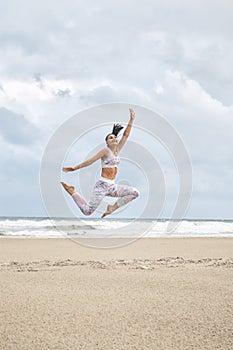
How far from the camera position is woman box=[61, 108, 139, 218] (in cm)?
376

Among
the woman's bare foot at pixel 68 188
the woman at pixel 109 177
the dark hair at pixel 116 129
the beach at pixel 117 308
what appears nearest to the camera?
the woman at pixel 109 177

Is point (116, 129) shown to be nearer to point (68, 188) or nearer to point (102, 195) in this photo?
point (102, 195)

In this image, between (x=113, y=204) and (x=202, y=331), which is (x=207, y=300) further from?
(x=113, y=204)

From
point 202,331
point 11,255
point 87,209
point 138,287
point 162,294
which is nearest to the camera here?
point 87,209

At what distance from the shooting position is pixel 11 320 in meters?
7.21

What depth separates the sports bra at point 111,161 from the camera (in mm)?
3764

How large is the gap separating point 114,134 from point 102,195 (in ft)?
1.83

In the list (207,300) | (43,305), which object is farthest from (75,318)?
(207,300)

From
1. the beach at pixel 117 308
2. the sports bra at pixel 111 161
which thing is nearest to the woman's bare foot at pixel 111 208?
the sports bra at pixel 111 161

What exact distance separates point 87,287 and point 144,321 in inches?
100

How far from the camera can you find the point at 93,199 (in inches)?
154

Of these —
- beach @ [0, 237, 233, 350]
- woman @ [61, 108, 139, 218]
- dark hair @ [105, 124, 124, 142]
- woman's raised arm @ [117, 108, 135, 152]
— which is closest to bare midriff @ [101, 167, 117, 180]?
woman @ [61, 108, 139, 218]

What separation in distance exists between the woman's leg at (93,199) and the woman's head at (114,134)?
384mm

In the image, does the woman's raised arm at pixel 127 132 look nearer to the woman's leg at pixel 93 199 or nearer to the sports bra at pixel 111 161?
the sports bra at pixel 111 161
